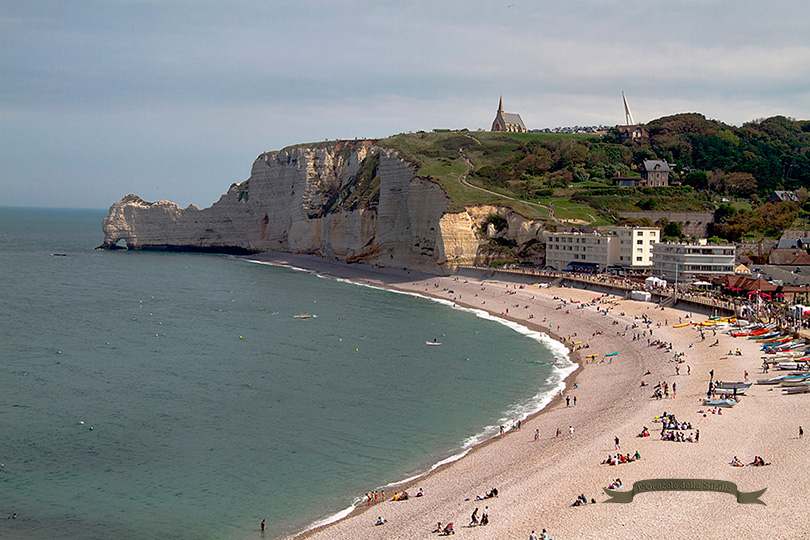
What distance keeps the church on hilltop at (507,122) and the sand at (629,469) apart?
116797mm

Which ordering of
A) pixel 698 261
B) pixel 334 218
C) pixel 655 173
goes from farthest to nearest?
1. pixel 334 218
2. pixel 655 173
3. pixel 698 261

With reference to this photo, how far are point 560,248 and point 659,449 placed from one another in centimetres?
5331

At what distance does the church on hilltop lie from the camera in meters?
156

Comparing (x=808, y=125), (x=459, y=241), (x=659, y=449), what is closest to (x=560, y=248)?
(x=459, y=241)

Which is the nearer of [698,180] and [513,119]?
[698,180]

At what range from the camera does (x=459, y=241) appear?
87.6 metres

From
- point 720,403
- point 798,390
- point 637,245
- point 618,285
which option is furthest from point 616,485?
point 637,245

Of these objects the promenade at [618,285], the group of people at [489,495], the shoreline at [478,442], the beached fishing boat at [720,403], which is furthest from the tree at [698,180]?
the group of people at [489,495]

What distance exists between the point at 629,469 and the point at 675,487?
92.5 inches

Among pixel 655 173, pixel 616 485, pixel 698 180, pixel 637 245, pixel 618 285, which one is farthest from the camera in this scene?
pixel 655 173

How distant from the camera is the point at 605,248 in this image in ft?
254

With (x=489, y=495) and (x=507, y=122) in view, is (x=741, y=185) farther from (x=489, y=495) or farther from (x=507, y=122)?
(x=489, y=495)

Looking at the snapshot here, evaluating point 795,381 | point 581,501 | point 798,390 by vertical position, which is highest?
point 795,381

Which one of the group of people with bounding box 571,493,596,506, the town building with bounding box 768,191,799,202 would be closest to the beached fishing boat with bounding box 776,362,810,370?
the group of people with bounding box 571,493,596,506
